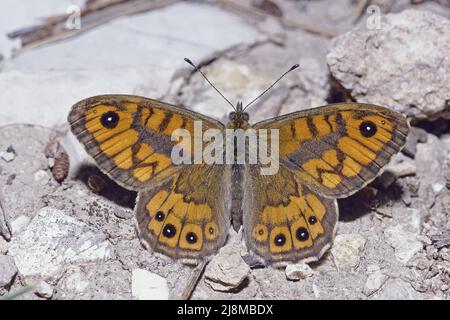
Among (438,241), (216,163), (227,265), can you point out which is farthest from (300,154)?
(438,241)

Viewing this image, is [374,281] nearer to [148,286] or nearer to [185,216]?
[185,216]

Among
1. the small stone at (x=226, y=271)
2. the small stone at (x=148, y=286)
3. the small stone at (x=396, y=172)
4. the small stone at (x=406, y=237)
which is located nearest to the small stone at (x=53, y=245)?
the small stone at (x=148, y=286)

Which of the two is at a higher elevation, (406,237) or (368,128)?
(368,128)

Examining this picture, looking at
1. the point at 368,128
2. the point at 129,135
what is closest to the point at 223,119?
the point at 129,135

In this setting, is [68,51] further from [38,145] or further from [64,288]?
[64,288]

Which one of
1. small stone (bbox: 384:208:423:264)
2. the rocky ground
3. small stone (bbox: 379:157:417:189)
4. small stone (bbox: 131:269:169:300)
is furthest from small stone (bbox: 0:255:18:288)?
small stone (bbox: 379:157:417:189)

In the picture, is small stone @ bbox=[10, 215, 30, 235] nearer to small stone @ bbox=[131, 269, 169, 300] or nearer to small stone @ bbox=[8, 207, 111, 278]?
small stone @ bbox=[8, 207, 111, 278]
